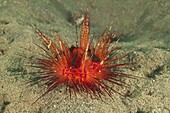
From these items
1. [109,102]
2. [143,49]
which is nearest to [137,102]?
[109,102]

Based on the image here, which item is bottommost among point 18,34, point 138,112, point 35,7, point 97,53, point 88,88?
point 138,112

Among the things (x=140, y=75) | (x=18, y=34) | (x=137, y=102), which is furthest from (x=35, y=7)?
(x=137, y=102)

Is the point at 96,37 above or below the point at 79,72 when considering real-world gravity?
above

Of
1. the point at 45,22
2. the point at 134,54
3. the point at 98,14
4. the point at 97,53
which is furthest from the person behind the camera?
the point at 98,14

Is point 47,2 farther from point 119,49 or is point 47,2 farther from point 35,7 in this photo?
point 119,49

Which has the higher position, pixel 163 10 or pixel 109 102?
pixel 163 10

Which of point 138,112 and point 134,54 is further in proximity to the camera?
point 134,54

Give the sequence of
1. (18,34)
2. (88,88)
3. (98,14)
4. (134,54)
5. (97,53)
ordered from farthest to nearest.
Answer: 1. (98,14)
2. (18,34)
3. (134,54)
4. (97,53)
5. (88,88)

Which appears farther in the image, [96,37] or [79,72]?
[96,37]
